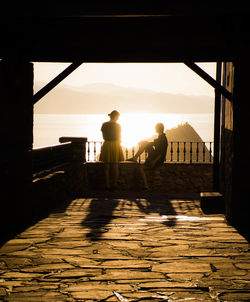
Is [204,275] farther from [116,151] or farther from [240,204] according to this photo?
[116,151]

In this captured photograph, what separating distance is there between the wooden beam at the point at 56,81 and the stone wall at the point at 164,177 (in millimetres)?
→ 7006

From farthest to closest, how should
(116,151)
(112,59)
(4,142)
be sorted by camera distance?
(116,151) → (112,59) → (4,142)

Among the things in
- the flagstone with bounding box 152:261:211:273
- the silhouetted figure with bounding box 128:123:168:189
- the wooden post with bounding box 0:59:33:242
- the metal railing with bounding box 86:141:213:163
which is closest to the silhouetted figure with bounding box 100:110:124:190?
the silhouetted figure with bounding box 128:123:168:189

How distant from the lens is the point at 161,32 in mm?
6164

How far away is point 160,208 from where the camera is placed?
8586mm

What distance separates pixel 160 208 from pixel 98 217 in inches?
65.2

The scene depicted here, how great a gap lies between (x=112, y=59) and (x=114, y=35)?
1082 millimetres

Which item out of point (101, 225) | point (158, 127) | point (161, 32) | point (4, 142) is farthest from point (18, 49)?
point (158, 127)

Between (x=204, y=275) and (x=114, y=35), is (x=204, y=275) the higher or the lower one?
the lower one

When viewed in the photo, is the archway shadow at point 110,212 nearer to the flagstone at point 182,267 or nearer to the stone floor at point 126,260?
the stone floor at point 126,260

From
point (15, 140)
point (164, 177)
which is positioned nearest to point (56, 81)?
point (15, 140)

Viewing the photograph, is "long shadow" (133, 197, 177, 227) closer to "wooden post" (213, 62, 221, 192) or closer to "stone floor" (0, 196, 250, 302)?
"stone floor" (0, 196, 250, 302)

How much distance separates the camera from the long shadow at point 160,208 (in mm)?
7180

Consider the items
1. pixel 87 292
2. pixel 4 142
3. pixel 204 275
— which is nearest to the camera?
pixel 87 292
